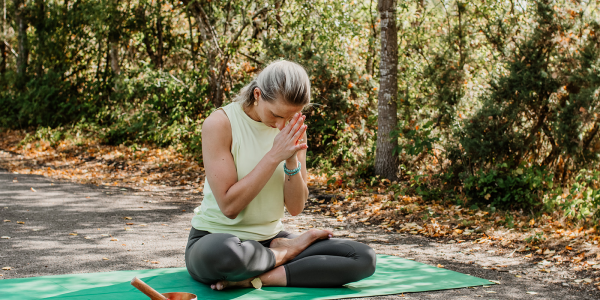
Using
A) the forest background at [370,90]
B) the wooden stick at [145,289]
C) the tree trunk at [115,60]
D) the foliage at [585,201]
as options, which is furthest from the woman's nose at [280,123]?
the tree trunk at [115,60]

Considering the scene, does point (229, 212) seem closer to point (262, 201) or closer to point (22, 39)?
point (262, 201)

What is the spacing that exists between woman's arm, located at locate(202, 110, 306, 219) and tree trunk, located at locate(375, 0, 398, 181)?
4768 millimetres

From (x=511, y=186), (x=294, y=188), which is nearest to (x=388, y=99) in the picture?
(x=511, y=186)

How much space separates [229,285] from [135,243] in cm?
197

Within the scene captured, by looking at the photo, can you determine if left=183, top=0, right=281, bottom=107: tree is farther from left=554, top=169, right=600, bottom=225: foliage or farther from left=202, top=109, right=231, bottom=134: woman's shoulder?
left=202, top=109, right=231, bottom=134: woman's shoulder

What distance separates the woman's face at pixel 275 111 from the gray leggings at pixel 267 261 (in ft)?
2.21

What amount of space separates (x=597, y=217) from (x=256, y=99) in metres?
3.88

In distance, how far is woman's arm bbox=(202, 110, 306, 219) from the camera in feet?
8.94

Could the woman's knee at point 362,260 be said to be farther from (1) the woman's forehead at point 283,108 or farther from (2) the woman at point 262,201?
(1) the woman's forehead at point 283,108

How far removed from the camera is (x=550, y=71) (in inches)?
228

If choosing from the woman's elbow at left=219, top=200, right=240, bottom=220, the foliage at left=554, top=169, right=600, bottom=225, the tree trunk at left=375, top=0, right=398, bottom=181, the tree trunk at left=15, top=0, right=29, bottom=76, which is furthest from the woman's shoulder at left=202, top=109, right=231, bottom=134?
the tree trunk at left=15, top=0, right=29, bottom=76

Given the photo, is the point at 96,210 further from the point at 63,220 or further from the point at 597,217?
the point at 597,217

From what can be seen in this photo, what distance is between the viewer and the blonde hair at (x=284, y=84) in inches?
107

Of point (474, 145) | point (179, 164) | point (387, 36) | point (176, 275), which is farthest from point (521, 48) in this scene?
point (179, 164)
